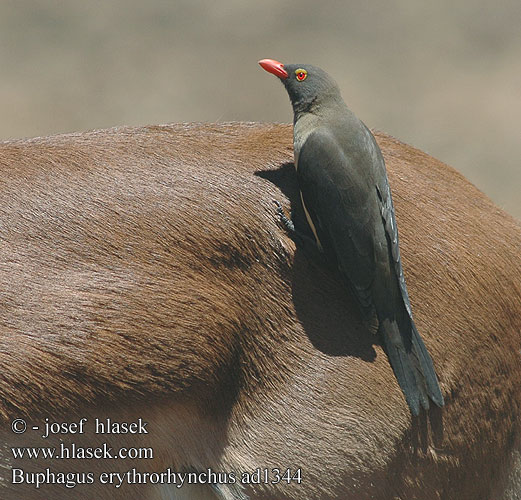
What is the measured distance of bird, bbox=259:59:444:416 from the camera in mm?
2686

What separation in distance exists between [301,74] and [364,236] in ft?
2.40

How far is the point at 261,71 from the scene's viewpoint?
38.8 ft

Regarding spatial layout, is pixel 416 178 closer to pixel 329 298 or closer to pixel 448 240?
pixel 448 240

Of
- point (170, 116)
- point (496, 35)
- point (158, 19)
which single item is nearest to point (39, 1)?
point (158, 19)

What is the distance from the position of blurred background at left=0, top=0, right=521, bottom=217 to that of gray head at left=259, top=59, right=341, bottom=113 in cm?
692

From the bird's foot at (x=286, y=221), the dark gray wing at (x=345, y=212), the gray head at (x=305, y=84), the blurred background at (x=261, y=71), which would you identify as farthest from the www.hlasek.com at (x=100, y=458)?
the blurred background at (x=261, y=71)

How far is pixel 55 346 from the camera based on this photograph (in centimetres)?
268

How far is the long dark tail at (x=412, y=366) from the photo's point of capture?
2.72m

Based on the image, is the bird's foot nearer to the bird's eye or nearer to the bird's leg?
the bird's leg

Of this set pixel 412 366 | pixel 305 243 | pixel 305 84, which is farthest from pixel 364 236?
pixel 305 84

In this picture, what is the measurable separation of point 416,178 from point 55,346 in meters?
1.47

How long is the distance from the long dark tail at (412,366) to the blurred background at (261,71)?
283 inches

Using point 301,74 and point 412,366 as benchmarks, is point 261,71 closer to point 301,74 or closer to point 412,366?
point 301,74

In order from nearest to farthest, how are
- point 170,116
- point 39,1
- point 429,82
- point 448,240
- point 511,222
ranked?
point 448,240 < point 511,222 < point 170,116 < point 429,82 < point 39,1
